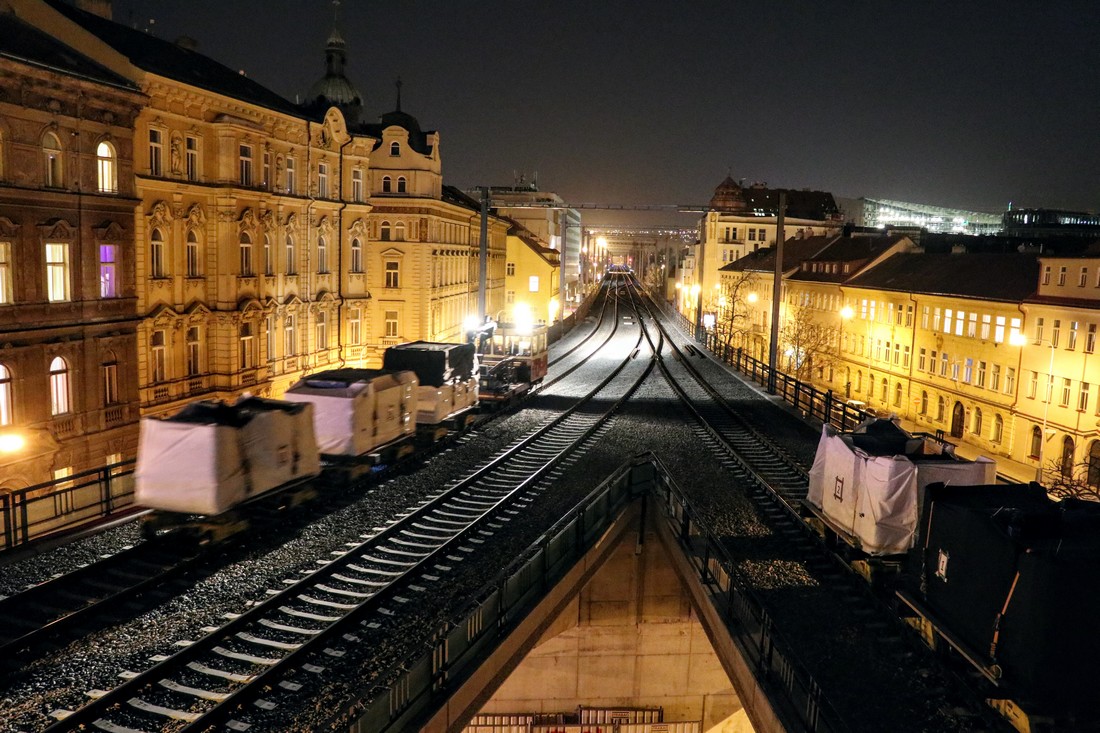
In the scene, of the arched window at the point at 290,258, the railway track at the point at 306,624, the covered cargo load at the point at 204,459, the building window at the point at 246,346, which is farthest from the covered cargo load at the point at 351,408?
the arched window at the point at 290,258

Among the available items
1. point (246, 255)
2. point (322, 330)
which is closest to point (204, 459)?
point (246, 255)

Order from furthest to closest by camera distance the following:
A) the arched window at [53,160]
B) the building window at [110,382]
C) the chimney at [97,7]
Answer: the chimney at [97,7] → the building window at [110,382] → the arched window at [53,160]

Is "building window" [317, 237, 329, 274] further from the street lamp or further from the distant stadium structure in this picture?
the distant stadium structure

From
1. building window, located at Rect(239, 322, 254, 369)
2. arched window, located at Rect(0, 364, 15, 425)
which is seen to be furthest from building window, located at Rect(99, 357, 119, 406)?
building window, located at Rect(239, 322, 254, 369)

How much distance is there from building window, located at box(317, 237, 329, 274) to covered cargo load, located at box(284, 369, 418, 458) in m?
19.3

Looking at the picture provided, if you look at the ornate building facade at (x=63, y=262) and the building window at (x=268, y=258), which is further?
the building window at (x=268, y=258)

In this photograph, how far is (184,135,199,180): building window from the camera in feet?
92.9

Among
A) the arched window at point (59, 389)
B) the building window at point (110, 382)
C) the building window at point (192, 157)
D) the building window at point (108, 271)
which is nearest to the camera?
the arched window at point (59, 389)

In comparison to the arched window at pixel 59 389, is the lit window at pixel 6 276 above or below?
above

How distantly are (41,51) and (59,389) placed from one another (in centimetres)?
858

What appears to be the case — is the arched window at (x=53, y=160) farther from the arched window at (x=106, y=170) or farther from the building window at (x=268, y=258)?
the building window at (x=268, y=258)

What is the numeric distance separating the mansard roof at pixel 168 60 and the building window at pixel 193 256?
16.0 feet

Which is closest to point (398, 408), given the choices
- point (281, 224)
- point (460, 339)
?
point (281, 224)

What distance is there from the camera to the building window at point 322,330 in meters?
38.5
